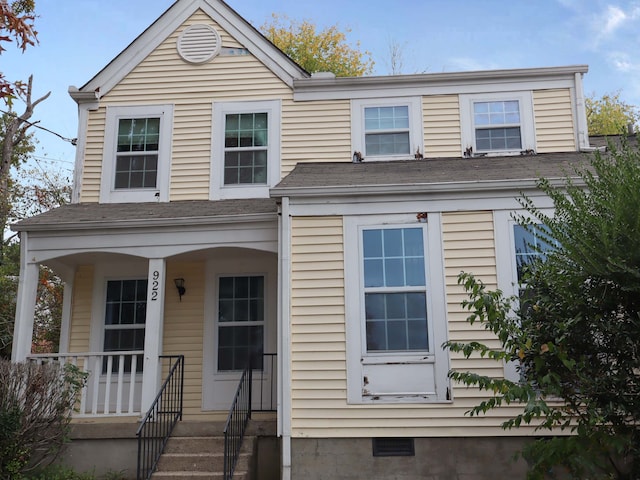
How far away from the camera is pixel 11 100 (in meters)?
6.26

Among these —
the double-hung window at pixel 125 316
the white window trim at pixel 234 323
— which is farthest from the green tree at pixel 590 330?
the double-hung window at pixel 125 316

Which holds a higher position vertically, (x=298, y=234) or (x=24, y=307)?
(x=298, y=234)

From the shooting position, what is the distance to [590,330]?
233 inches

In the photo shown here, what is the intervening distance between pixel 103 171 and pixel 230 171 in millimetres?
2170

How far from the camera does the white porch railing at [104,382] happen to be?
8.87 m

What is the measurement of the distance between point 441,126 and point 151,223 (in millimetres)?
Answer: 5003

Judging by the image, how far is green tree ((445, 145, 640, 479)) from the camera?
218 inches

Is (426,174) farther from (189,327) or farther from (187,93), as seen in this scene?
(187,93)

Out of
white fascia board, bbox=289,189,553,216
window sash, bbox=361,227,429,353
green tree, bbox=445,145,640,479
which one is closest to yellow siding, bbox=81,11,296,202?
white fascia board, bbox=289,189,553,216

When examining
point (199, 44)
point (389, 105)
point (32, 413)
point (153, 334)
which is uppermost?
point (199, 44)

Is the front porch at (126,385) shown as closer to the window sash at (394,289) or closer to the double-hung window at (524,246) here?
the window sash at (394,289)

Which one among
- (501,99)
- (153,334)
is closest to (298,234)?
(153,334)

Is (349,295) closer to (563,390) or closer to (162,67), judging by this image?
(563,390)

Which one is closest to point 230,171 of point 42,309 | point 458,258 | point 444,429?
point 458,258
